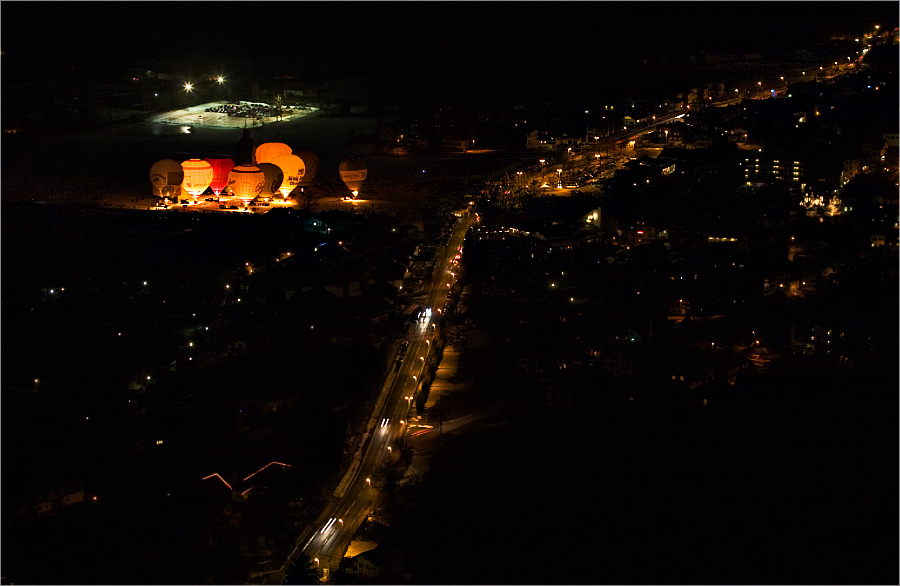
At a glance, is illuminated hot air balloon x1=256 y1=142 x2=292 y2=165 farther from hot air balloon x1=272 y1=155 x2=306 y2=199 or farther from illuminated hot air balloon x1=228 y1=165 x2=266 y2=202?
illuminated hot air balloon x1=228 y1=165 x2=266 y2=202

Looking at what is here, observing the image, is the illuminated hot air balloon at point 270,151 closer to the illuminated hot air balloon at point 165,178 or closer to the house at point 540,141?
the illuminated hot air balloon at point 165,178

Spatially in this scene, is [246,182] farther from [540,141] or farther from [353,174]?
[540,141]

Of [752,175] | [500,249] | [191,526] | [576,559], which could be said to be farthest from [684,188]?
[191,526]

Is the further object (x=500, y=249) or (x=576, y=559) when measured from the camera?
(x=500, y=249)

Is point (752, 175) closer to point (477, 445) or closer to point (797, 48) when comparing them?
point (797, 48)

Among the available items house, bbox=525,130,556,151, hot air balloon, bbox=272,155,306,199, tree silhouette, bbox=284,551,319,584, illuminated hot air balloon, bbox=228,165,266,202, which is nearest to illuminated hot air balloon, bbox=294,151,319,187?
hot air balloon, bbox=272,155,306,199

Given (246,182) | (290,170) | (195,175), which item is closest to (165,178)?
(195,175)

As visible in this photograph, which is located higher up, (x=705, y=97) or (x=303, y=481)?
(x=705, y=97)
